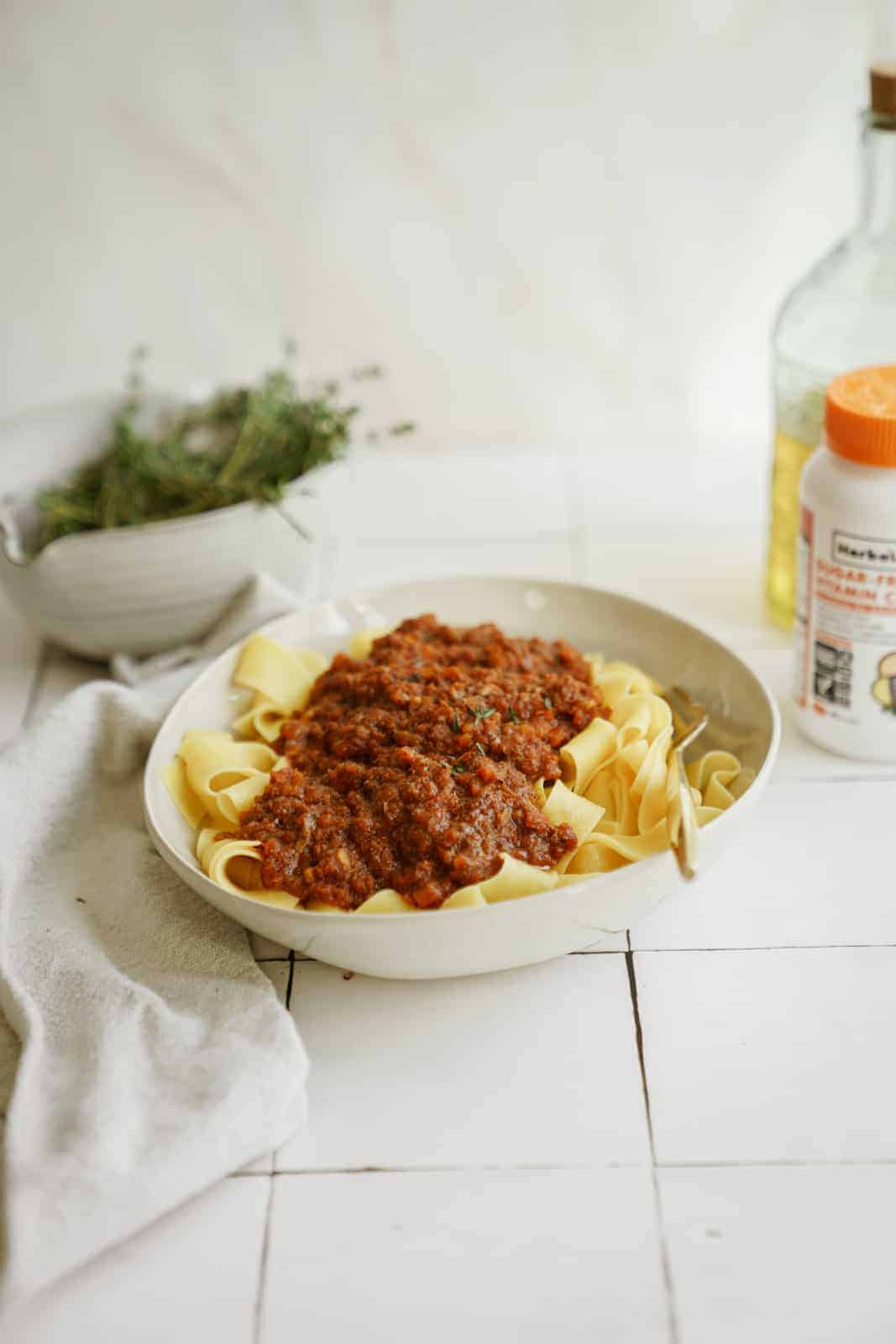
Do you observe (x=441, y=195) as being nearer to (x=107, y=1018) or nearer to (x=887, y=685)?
(x=887, y=685)

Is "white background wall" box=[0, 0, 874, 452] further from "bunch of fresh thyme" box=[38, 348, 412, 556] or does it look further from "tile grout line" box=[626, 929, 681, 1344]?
"tile grout line" box=[626, 929, 681, 1344]

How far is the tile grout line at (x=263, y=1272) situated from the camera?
107 cm

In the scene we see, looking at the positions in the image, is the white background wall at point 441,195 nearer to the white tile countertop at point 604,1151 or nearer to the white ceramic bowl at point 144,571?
the white ceramic bowl at point 144,571

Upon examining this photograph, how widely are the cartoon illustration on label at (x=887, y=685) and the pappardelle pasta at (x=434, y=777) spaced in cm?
22

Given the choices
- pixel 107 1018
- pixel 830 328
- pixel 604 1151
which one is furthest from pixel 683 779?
pixel 830 328

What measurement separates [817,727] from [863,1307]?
80 cm

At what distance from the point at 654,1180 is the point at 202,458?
138cm

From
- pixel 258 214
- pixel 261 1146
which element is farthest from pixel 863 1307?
pixel 258 214

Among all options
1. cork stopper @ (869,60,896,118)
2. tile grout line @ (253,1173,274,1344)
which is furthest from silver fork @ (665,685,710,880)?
cork stopper @ (869,60,896,118)

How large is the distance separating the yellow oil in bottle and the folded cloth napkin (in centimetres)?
93

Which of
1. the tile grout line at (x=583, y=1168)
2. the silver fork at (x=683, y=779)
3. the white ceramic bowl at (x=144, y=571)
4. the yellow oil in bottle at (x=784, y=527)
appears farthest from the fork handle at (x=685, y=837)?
the white ceramic bowl at (x=144, y=571)

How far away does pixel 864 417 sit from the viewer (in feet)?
4.87

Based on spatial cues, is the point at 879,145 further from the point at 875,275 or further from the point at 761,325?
the point at 761,325

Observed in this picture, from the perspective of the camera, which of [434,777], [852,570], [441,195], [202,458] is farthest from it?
[441,195]
